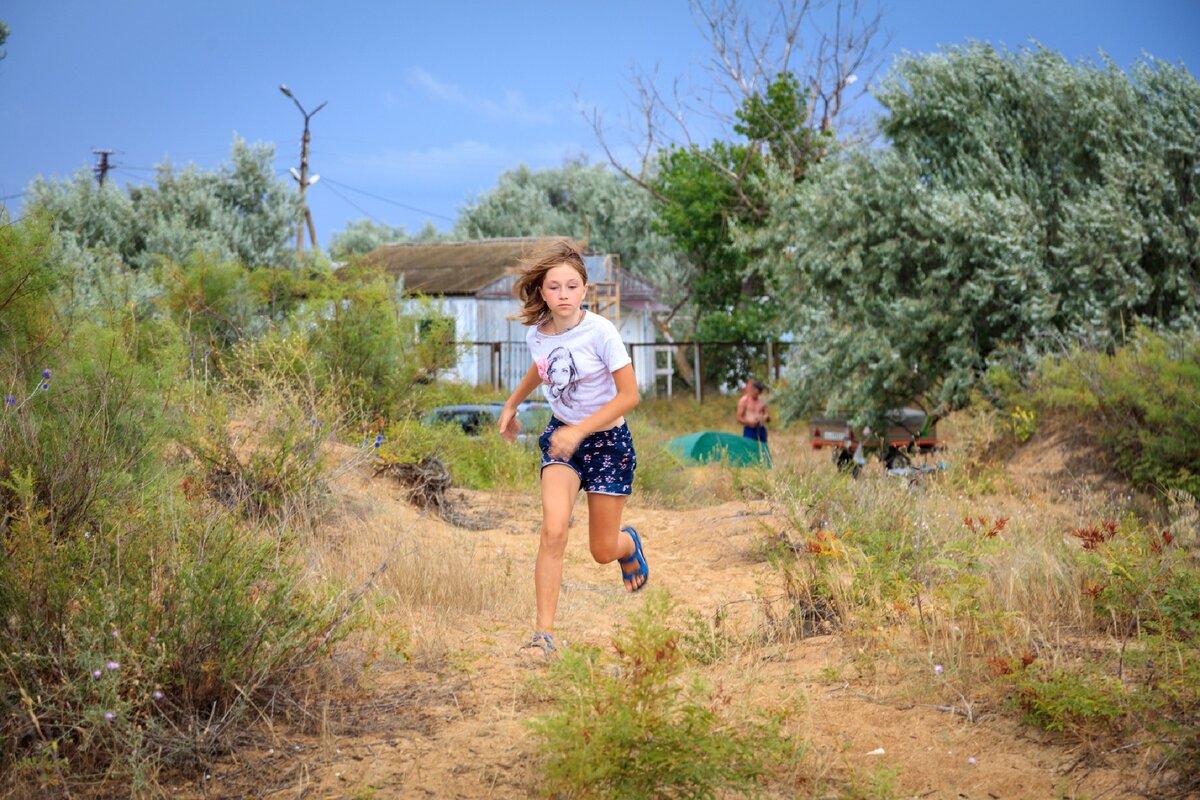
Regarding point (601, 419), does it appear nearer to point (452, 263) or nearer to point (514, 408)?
point (514, 408)

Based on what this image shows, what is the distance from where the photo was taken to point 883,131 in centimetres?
1867

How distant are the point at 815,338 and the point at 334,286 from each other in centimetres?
913

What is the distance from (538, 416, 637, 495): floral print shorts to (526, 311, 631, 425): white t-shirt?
0.14m

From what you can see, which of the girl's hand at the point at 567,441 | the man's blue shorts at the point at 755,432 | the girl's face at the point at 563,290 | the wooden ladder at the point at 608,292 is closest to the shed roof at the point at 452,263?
the wooden ladder at the point at 608,292

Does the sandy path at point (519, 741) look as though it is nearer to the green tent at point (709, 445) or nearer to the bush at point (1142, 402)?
the bush at point (1142, 402)

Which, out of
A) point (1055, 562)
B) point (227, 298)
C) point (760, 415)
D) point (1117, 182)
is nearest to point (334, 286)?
point (227, 298)

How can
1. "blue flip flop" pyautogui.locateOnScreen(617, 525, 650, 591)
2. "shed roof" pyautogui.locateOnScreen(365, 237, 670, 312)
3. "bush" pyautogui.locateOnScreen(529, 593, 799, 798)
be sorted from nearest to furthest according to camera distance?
"bush" pyautogui.locateOnScreen(529, 593, 799, 798) < "blue flip flop" pyautogui.locateOnScreen(617, 525, 650, 591) < "shed roof" pyautogui.locateOnScreen(365, 237, 670, 312)

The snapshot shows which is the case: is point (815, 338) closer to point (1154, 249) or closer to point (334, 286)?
point (1154, 249)

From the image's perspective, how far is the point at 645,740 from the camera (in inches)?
131

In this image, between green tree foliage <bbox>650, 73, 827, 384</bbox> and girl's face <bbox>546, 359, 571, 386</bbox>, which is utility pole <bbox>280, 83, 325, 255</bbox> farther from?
girl's face <bbox>546, 359, 571, 386</bbox>

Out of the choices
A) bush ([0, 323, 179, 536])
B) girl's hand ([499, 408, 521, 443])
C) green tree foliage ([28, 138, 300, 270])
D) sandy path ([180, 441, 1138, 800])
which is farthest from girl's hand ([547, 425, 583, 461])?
green tree foliage ([28, 138, 300, 270])

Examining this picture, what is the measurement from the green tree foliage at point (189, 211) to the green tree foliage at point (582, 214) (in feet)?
47.4

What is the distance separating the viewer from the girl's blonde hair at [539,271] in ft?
17.7

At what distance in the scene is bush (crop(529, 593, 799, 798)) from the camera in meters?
3.22
